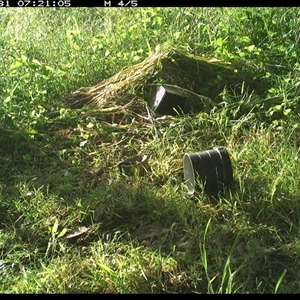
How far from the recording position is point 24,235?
116 inches

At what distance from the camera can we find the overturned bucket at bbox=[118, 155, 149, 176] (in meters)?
3.28

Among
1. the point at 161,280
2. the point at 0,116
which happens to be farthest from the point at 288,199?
the point at 0,116

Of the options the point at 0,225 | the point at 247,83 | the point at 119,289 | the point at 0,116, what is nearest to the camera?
the point at 119,289

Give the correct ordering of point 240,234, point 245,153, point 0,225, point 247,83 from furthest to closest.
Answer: point 247,83
point 245,153
point 0,225
point 240,234

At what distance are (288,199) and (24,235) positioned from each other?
1.34 metres

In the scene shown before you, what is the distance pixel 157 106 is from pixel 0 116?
1.00 m

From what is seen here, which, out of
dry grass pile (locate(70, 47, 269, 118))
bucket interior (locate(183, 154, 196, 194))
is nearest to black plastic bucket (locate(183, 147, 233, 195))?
bucket interior (locate(183, 154, 196, 194))

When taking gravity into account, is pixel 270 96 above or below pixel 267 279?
above

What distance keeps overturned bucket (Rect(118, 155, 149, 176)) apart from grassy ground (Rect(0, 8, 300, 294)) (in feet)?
0.16

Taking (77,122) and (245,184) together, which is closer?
(245,184)

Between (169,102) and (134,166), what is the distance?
2.20 feet

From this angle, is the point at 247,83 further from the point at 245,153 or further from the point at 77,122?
the point at 77,122

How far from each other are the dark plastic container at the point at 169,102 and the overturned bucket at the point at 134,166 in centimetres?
50

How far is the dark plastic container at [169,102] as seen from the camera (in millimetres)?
3773
